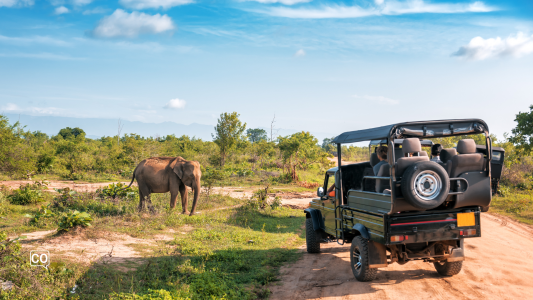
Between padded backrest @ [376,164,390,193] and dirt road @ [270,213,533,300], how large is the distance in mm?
1761

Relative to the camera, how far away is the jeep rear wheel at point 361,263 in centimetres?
664

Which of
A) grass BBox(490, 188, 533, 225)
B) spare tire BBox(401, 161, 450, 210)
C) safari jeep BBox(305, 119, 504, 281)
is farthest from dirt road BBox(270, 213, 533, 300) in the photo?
grass BBox(490, 188, 533, 225)

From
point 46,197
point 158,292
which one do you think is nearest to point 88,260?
point 158,292

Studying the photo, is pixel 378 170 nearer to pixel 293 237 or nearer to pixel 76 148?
pixel 293 237

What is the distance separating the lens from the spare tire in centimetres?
566

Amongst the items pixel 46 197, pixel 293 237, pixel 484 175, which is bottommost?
pixel 293 237

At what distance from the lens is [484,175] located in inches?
246

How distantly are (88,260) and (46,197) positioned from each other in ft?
32.7

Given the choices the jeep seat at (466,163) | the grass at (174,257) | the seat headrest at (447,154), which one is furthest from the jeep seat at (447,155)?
the grass at (174,257)

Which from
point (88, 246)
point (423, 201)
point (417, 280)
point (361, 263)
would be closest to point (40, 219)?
point (88, 246)

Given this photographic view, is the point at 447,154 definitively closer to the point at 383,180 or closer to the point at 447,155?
the point at 447,155

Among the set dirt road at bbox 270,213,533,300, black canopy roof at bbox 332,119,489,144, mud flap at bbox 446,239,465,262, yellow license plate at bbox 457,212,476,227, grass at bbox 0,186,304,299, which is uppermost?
black canopy roof at bbox 332,119,489,144

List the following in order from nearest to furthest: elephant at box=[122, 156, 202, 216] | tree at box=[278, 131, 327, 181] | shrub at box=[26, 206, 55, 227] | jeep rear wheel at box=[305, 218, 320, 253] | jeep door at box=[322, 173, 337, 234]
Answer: jeep door at box=[322, 173, 337, 234], jeep rear wheel at box=[305, 218, 320, 253], shrub at box=[26, 206, 55, 227], elephant at box=[122, 156, 202, 216], tree at box=[278, 131, 327, 181]

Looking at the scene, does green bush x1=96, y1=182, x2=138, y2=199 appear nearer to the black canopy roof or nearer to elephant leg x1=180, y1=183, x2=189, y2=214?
elephant leg x1=180, y1=183, x2=189, y2=214
